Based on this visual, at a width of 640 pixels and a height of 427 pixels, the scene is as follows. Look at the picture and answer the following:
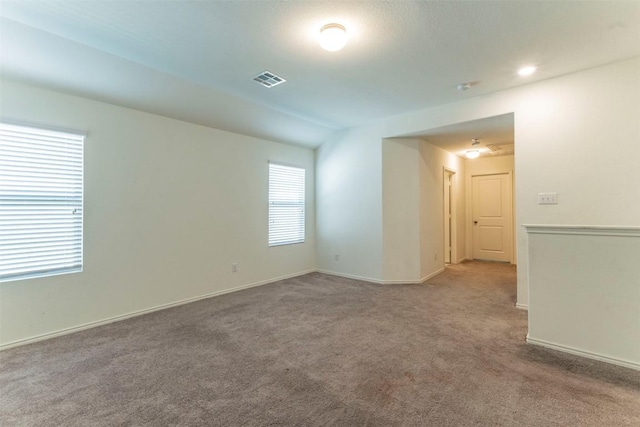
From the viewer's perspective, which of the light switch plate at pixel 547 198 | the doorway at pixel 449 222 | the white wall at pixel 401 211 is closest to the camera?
the light switch plate at pixel 547 198

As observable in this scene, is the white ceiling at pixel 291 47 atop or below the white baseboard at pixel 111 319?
atop

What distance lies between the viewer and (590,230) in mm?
2334

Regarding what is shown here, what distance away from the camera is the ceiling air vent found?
3137 millimetres

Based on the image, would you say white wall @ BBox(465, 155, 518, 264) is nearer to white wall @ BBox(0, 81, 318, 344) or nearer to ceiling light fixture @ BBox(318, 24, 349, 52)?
white wall @ BBox(0, 81, 318, 344)

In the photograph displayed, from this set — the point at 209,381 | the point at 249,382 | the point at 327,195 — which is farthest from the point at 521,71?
the point at 209,381

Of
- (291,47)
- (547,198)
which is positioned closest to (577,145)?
(547,198)

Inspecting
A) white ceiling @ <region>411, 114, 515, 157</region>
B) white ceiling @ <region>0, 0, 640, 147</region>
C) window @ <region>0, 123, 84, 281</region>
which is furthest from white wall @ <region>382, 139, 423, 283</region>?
window @ <region>0, 123, 84, 281</region>

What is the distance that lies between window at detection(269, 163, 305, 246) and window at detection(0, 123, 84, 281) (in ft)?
8.57

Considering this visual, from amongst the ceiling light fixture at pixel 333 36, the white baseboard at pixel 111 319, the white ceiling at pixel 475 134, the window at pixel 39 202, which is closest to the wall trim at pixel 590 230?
the white ceiling at pixel 475 134

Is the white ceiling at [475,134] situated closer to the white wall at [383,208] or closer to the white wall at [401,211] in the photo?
the white wall at [383,208]

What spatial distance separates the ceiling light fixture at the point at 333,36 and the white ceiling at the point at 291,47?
0.27ft

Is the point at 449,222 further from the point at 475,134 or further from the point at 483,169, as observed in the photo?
the point at 475,134

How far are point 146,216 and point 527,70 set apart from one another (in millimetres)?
4665

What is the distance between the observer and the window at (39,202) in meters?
2.65
